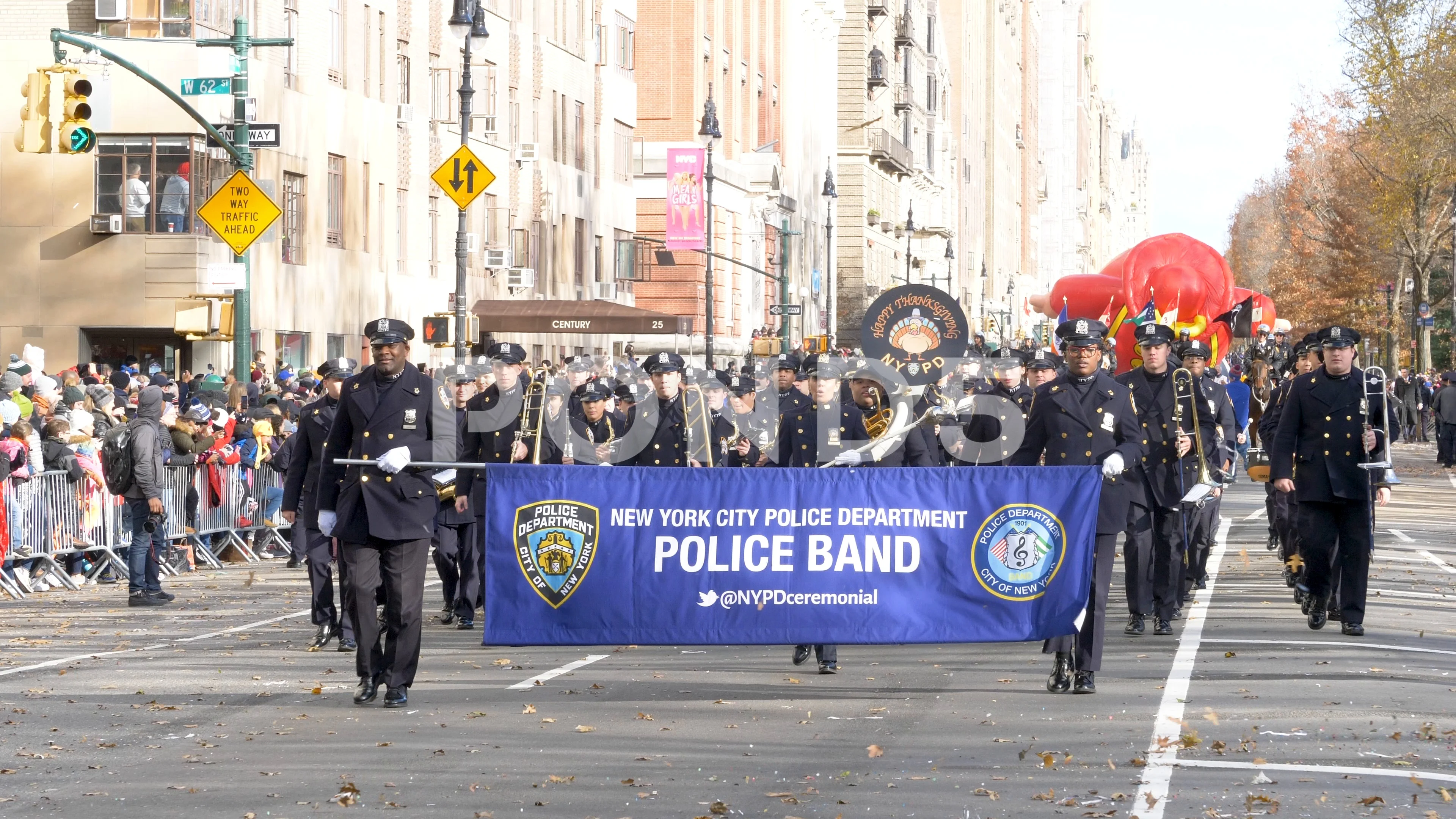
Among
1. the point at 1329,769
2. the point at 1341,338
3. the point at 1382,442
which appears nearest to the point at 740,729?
the point at 1329,769

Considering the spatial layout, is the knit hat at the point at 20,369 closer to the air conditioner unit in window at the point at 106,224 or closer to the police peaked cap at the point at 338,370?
the police peaked cap at the point at 338,370

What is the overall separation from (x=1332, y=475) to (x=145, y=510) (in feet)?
32.8

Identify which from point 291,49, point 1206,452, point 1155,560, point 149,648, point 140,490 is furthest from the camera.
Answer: point 291,49

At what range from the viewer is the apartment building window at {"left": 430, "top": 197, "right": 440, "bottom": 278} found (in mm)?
44094

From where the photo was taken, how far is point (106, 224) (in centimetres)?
3394

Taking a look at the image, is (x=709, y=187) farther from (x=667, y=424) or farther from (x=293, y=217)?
(x=667, y=424)

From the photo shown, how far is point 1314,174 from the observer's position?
263 feet

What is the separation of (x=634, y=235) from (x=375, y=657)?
161ft

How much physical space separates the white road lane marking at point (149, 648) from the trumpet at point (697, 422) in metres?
3.35

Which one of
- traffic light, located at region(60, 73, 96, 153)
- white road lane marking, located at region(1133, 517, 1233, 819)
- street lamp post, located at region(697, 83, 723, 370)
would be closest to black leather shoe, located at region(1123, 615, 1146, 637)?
white road lane marking, located at region(1133, 517, 1233, 819)

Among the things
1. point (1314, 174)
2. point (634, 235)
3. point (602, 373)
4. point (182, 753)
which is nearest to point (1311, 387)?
point (182, 753)

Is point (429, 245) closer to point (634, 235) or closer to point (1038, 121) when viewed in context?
point (634, 235)

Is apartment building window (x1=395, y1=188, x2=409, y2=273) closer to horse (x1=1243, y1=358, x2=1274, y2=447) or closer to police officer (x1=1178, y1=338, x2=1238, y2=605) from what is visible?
horse (x1=1243, y1=358, x2=1274, y2=447)

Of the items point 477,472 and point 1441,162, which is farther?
point 1441,162
